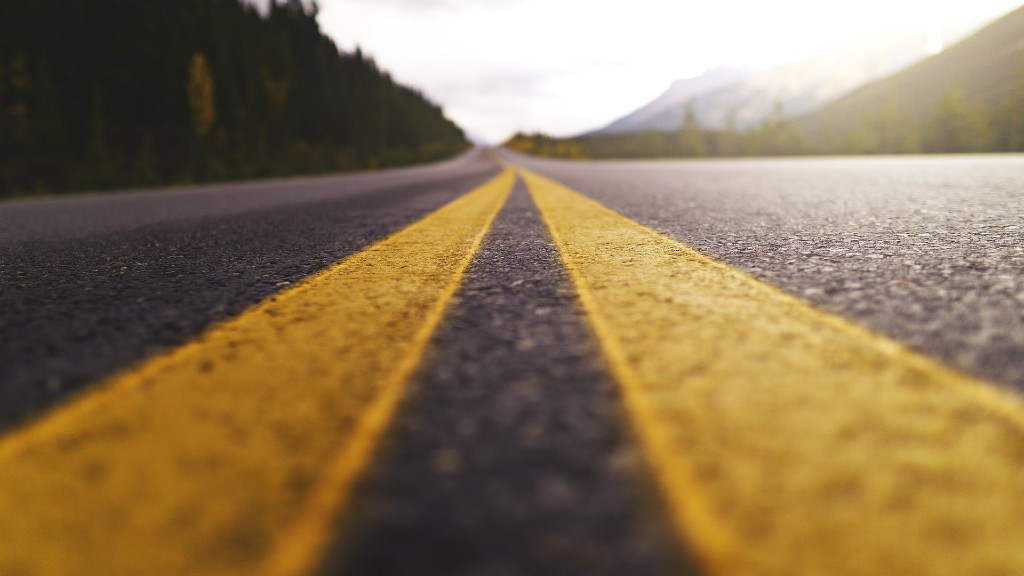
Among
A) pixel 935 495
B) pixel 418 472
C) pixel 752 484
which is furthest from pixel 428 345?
pixel 935 495

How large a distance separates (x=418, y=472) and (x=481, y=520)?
0.76 ft

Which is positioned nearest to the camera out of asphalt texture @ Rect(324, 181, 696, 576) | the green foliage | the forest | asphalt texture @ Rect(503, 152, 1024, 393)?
asphalt texture @ Rect(324, 181, 696, 576)

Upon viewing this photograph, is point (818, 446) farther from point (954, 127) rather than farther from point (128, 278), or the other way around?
point (954, 127)

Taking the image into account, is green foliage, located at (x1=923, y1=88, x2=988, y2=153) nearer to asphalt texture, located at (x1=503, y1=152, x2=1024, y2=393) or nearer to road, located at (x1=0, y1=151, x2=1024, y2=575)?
asphalt texture, located at (x1=503, y1=152, x2=1024, y2=393)

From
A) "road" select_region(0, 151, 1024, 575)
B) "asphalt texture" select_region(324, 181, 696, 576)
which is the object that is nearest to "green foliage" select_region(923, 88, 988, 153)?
"road" select_region(0, 151, 1024, 575)

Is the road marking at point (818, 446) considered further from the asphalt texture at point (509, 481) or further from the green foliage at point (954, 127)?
the green foliage at point (954, 127)

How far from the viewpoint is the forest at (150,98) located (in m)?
23.9

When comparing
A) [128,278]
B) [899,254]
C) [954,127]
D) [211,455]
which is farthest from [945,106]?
[211,455]

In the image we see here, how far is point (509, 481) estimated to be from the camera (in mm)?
1280

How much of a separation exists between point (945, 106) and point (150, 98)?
74.6 m

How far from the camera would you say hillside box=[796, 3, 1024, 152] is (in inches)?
2157

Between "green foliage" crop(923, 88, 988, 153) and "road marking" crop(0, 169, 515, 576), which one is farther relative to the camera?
"green foliage" crop(923, 88, 988, 153)

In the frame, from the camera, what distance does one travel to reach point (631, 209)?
298 inches

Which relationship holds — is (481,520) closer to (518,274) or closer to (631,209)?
(518,274)
